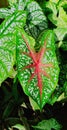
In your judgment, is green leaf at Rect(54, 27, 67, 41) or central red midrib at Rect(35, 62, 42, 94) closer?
central red midrib at Rect(35, 62, 42, 94)

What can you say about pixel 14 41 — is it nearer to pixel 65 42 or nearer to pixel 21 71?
pixel 21 71

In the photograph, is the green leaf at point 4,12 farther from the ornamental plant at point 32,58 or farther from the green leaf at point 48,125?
the green leaf at point 48,125

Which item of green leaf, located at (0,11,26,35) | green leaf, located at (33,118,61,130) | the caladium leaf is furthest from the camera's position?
green leaf, located at (33,118,61,130)

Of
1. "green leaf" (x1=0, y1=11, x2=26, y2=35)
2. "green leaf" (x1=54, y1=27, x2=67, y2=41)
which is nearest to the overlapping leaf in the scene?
"green leaf" (x1=0, y1=11, x2=26, y2=35)

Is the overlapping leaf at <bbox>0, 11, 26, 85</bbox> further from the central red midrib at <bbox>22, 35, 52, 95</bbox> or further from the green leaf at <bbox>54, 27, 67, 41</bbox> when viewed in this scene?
the green leaf at <bbox>54, 27, 67, 41</bbox>

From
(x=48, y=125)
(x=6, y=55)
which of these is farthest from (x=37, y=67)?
(x=48, y=125)

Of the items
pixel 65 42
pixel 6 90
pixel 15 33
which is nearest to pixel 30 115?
pixel 6 90

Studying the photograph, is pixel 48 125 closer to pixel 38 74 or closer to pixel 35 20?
pixel 38 74
